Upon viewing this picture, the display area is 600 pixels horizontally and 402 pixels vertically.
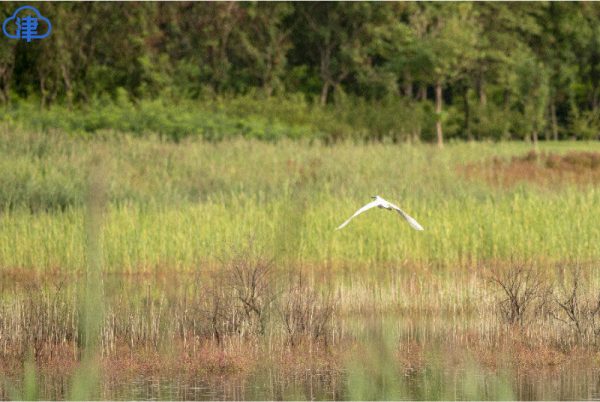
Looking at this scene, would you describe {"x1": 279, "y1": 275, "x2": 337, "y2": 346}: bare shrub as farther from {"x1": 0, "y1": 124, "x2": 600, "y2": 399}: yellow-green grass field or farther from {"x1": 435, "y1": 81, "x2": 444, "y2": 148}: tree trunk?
{"x1": 435, "y1": 81, "x2": 444, "y2": 148}: tree trunk

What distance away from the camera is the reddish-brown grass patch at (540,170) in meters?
21.8

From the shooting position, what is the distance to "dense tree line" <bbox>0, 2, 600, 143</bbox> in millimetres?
38156

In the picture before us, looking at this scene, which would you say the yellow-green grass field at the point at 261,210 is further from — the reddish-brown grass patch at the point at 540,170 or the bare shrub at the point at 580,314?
the bare shrub at the point at 580,314

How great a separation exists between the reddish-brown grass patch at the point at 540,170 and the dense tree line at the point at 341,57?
11.2 meters

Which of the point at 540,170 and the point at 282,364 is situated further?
the point at 540,170

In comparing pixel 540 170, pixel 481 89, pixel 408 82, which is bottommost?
pixel 540 170

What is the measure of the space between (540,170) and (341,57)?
71.0ft

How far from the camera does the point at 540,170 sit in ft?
77.7

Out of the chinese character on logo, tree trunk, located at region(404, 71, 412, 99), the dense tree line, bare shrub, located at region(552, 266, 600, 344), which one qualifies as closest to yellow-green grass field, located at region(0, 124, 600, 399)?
A: bare shrub, located at region(552, 266, 600, 344)

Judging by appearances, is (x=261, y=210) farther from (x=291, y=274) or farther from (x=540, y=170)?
(x=540, y=170)

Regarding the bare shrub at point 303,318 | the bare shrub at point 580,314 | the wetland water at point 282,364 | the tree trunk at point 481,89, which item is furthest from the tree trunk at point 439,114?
the wetland water at point 282,364

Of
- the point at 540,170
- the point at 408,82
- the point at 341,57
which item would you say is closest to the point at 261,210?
the point at 540,170

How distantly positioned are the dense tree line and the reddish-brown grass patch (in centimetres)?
1124

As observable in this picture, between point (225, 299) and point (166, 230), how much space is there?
222 inches
